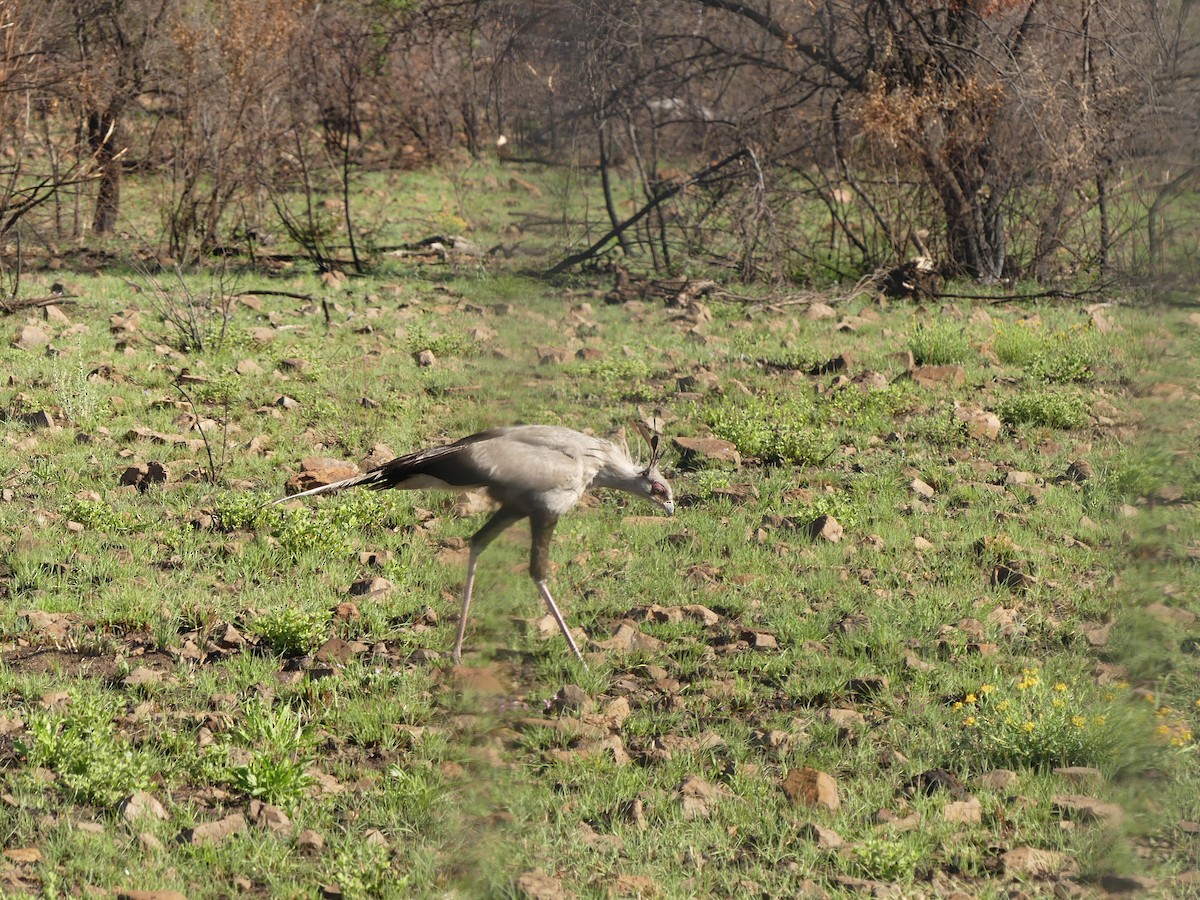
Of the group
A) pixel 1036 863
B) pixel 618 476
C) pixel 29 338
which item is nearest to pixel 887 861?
pixel 1036 863

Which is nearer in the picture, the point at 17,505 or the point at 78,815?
the point at 78,815

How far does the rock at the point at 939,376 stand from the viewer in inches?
283

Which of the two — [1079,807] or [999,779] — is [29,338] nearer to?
[999,779]

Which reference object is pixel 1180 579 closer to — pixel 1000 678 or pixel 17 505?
pixel 1000 678

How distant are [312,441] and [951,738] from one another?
3.75 metres

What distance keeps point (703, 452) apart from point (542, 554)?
4.70 m

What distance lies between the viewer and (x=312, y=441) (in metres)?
6.24

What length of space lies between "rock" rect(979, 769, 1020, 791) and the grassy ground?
2 centimetres

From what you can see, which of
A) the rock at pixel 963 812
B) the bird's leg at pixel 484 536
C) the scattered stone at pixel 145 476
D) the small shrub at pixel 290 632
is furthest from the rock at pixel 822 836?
the scattered stone at pixel 145 476

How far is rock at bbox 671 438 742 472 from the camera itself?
5.72 m

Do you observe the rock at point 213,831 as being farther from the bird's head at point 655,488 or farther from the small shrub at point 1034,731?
the small shrub at point 1034,731

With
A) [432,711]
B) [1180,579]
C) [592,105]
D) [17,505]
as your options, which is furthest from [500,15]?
[17,505]

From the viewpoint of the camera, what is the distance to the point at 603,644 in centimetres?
380

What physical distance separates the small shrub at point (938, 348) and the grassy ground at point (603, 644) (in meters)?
0.68
